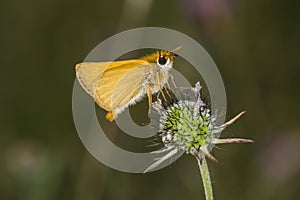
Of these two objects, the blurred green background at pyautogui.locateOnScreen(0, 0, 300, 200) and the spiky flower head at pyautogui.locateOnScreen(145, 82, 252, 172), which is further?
the blurred green background at pyautogui.locateOnScreen(0, 0, 300, 200)

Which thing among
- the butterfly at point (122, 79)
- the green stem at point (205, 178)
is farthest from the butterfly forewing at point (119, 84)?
the green stem at point (205, 178)

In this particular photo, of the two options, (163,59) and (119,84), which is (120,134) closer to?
(119,84)

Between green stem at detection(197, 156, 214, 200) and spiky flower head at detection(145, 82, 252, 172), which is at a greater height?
spiky flower head at detection(145, 82, 252, 172)

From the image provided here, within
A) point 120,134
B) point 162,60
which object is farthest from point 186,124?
point 120,134

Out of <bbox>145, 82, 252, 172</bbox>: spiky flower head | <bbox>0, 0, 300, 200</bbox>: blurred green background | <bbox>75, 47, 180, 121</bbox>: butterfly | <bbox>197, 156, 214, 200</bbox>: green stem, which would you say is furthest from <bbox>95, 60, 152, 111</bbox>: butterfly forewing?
<bbox>0, 0, 300, 200</bbox>: blurred green background

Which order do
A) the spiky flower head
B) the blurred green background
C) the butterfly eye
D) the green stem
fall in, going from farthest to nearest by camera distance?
the blurred green background < the butterfly eye < the spiky flower head < the green stem

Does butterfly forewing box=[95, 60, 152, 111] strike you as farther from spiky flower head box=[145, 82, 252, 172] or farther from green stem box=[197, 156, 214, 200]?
green stem box=[197, 156, 214, 200]

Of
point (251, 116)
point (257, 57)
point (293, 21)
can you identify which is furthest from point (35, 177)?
point (293, 21)

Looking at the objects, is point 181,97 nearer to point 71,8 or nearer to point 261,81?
point 261,81
